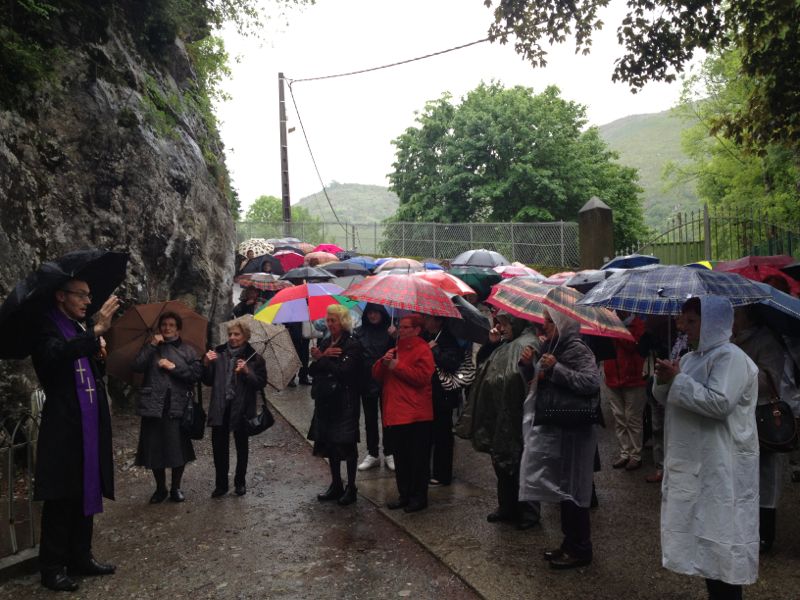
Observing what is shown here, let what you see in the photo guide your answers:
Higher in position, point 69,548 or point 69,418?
point 69,418

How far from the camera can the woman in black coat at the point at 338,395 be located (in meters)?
6.54

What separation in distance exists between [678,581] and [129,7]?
473 inches

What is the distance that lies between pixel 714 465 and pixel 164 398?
4.68 m

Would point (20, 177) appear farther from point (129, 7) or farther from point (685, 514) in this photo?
point (685, 514)

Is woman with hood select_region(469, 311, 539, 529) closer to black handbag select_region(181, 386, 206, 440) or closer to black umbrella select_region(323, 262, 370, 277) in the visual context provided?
black handbag select_region(181, 386, 206, 440)

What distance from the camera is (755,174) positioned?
3155 centimetres

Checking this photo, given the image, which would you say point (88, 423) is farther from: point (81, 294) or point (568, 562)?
point (568, 562)

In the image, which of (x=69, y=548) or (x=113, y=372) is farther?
(x=113, y=372)

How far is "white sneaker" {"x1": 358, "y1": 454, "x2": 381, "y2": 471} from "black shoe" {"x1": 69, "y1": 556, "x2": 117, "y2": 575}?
3.23 meters

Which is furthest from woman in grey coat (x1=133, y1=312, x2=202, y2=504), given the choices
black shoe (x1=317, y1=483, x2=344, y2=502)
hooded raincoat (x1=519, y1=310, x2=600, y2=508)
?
hooded raincoat (x1=519, y1=310, x2=600, y2=508)

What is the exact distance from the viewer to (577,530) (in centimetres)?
502

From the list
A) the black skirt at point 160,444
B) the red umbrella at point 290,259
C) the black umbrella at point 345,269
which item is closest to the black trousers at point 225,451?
the black skirt at point 160,444

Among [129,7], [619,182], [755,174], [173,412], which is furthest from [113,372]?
[619,182]

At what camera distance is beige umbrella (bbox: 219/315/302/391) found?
7.12m
